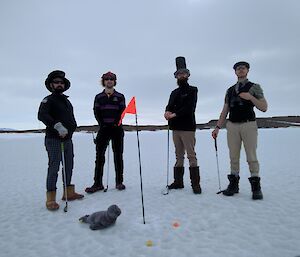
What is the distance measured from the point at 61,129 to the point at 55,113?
507mm

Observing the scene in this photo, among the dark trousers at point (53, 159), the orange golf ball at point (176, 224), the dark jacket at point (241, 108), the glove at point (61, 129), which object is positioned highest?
the dark jacket at point (241, 108)

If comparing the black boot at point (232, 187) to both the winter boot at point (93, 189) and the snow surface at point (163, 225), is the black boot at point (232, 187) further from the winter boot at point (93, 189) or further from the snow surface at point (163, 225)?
the winter boot at point (93, 189)

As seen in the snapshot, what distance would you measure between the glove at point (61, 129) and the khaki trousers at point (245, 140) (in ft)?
10.4

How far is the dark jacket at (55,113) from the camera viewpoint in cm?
506

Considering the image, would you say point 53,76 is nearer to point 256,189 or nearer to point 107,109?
point 107,109

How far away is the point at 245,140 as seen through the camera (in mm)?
5371

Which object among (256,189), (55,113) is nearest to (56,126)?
(55,113)

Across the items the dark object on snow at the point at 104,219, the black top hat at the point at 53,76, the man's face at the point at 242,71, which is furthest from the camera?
the man's face at the point at 242,71

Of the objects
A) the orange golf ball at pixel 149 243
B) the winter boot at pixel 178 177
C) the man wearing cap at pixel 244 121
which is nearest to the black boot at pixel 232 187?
the man wearing cap at pixel 244 121

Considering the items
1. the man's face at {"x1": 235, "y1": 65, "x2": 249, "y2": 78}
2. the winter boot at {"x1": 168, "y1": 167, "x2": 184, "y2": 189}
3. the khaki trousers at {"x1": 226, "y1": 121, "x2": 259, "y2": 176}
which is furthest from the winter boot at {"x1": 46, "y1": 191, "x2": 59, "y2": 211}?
the man's face at {"x1": 235, "y1": 65, "x2": 249, "y2": 78}

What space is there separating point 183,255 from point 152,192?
288 centimetres

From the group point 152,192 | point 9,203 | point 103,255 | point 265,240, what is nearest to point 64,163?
point 9,203

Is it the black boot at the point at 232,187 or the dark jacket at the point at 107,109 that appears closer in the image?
the black boot at the point at 232,187

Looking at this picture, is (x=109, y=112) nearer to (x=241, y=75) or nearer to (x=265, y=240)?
(x=241, y=75)
